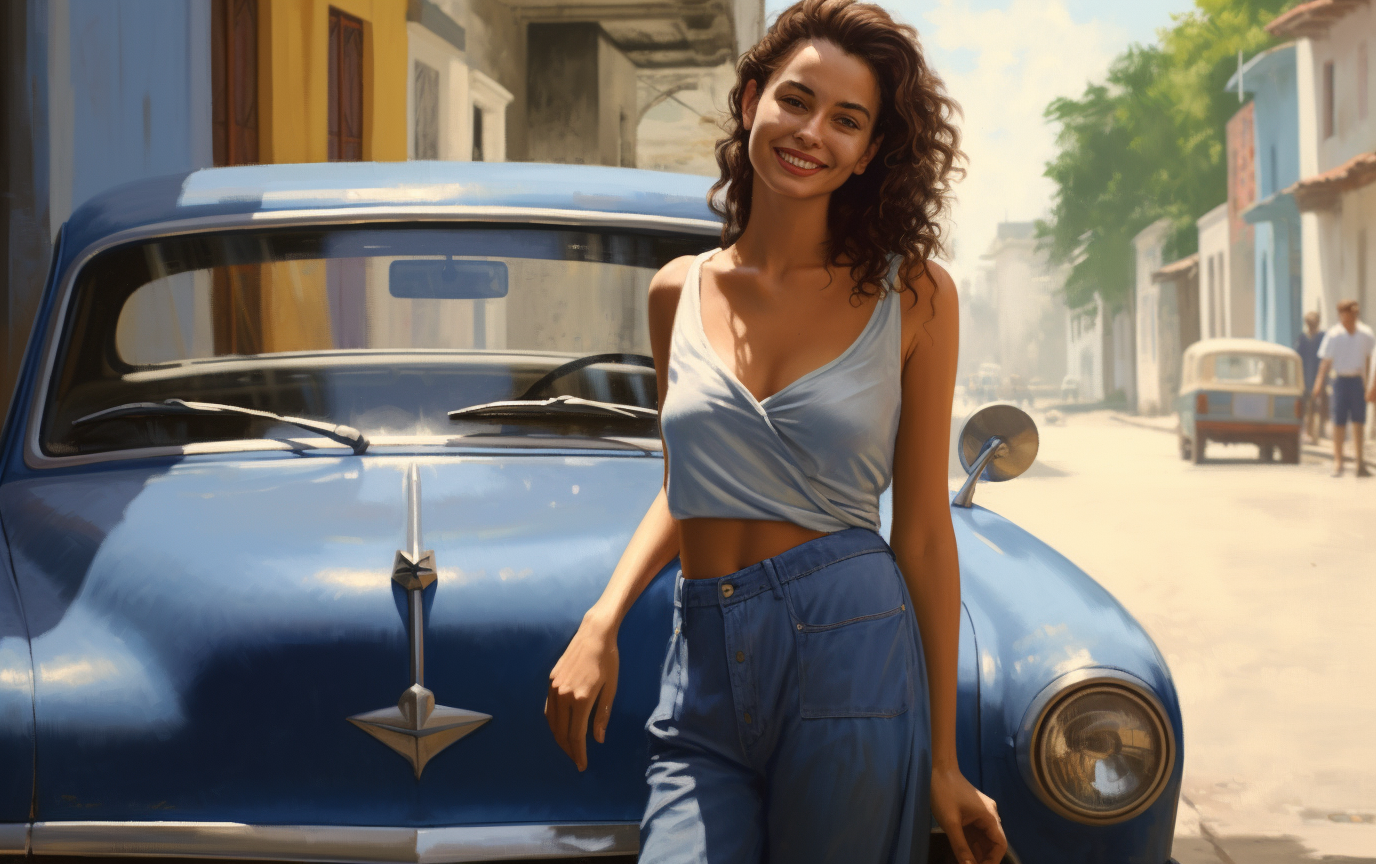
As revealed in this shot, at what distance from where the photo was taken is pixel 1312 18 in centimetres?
2584

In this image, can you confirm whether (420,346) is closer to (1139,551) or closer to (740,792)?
(740,792)

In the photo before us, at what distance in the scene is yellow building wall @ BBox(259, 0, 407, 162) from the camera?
31.4 feet

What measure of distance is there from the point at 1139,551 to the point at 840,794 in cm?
839

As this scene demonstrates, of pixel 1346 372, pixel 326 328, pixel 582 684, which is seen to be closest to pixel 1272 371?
pixel 1346 372

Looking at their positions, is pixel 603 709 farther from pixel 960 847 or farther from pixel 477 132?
pixel 477 132

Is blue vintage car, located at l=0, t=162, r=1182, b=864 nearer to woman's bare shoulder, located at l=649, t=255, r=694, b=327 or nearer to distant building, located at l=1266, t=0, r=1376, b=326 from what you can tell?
woman's bare shoulder, located at l=649, t=255, r=694, b=327

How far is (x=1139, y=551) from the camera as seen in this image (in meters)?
9.49

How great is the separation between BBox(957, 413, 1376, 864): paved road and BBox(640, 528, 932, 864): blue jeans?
2.64 meters

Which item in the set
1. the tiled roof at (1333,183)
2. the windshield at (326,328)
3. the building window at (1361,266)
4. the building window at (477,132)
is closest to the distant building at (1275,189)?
the tiled roof at (1333,183)

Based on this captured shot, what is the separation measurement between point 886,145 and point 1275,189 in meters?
33.5

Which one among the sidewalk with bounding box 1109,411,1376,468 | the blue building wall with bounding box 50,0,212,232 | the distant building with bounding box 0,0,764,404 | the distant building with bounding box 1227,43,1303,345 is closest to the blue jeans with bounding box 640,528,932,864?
the distant building with bounding box 0,0,764,404

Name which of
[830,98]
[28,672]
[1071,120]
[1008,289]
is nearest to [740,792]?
[830,98]

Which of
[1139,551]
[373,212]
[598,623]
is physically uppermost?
[373,212]

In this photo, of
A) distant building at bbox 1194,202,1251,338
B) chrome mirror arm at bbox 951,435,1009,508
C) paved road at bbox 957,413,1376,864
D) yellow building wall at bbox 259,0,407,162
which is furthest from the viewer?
distant building at bbox 1194,202,1251,338
